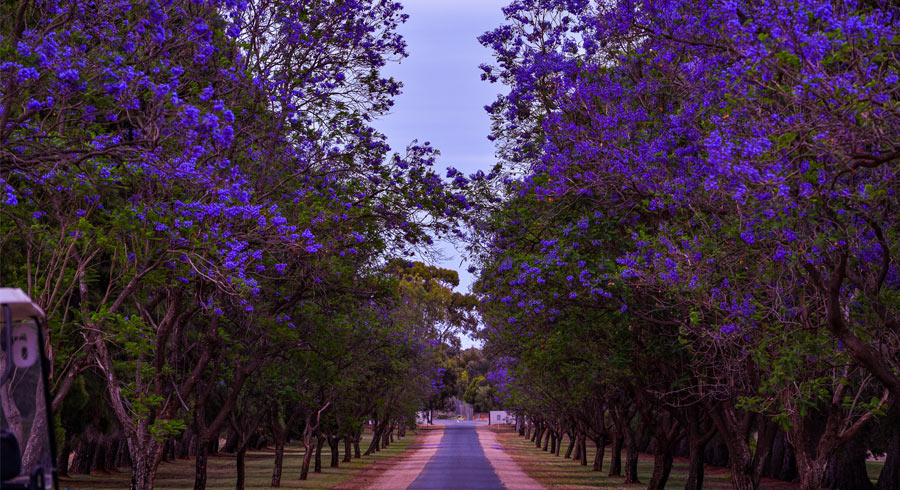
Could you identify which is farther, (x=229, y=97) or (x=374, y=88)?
(x=374, y=88)

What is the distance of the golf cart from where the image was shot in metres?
6.57

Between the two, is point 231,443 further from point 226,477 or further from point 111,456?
point 226,477

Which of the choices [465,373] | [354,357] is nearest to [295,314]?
[354,357]

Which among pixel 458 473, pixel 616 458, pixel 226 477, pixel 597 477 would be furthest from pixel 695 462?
pixel 226 477

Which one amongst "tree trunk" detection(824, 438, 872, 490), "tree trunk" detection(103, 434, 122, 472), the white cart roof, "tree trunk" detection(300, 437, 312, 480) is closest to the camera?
the white cart roof

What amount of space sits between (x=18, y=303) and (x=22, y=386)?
1.09 meters

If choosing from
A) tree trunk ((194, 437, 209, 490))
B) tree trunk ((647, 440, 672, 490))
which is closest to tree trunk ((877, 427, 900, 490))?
tree trunk ((647, 440, 672, 490))

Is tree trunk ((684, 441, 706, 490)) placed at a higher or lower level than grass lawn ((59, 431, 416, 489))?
higher

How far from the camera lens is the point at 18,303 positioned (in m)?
7.01

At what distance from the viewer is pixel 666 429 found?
3316 cm

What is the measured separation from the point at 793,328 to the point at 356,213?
9.59 meters

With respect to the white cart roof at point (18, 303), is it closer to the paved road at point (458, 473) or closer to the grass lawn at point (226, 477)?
the paved road at point (458, 473)

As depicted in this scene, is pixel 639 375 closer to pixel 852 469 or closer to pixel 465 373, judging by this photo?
pixel 852 469

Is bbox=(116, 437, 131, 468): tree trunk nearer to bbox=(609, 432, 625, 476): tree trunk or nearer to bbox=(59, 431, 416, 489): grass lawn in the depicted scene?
bbox=(59, 431, 416, 489): grass lawn
